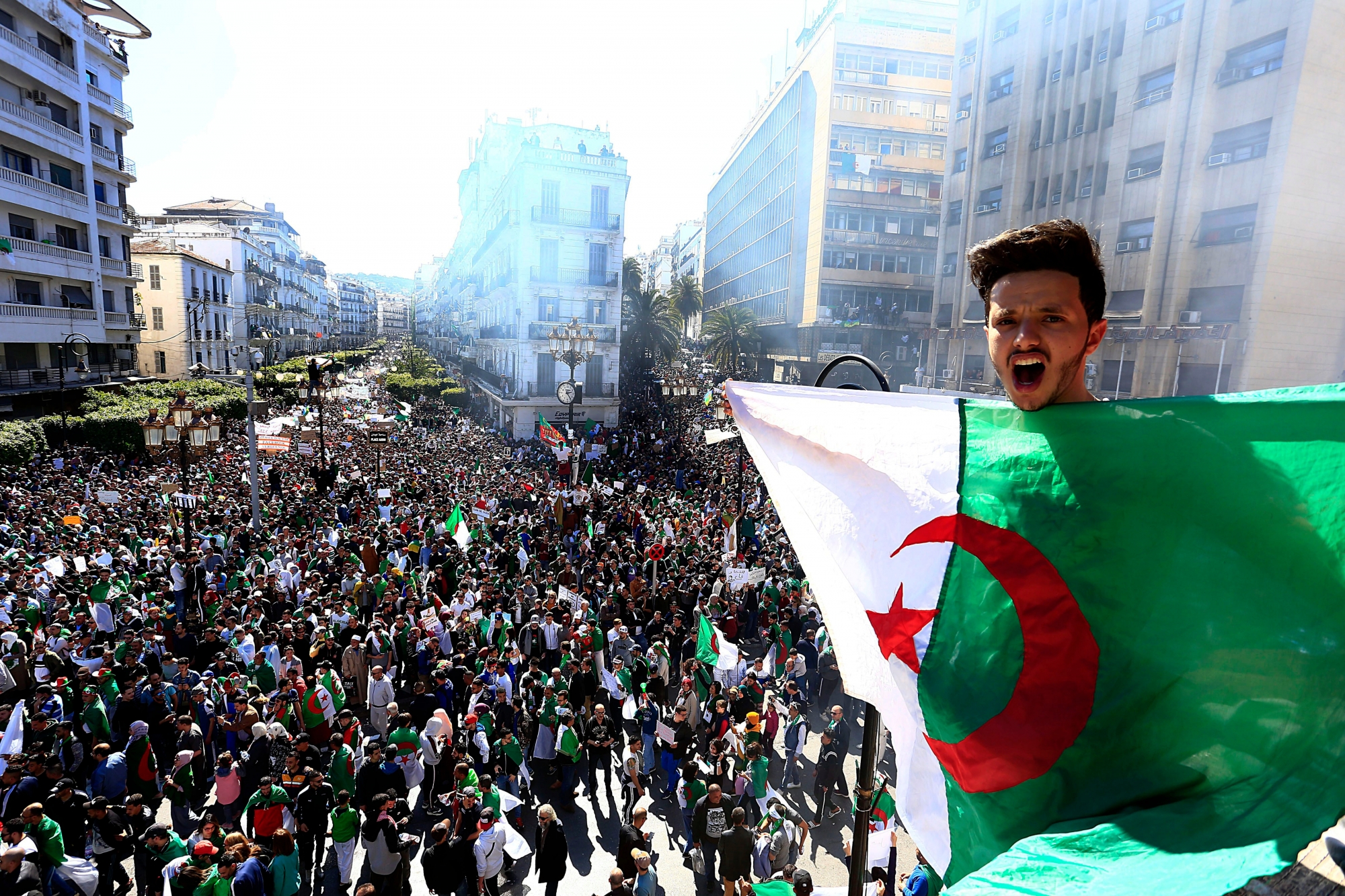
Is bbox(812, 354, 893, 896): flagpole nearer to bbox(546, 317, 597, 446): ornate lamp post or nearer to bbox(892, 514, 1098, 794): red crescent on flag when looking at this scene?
bbox(892, 514, 1098, 794): red crescent on flag

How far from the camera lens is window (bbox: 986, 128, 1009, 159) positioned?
102ft

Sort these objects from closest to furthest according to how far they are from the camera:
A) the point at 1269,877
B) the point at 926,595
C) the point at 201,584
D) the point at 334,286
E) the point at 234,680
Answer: the point at 1269,877 < the point at 926,595 < the point at 234,680 < the point at 201,584 < the point at 334,286

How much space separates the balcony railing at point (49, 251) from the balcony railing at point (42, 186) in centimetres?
32

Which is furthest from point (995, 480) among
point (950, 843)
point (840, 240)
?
point (840, 240)

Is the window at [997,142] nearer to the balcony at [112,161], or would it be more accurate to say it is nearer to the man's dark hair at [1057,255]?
the man's dark hair at [1057,255]

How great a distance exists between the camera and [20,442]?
21.0m

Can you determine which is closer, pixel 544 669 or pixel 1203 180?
pixel 544 669

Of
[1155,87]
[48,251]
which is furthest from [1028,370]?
[48,251]

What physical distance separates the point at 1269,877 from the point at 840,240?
47.1m

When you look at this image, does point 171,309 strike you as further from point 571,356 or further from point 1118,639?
point 1118,639

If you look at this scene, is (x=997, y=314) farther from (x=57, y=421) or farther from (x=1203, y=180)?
(x=57, y=421)

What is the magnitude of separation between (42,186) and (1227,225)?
4346cm

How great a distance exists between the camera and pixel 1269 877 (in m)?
1.13

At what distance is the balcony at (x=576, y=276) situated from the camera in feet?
126
